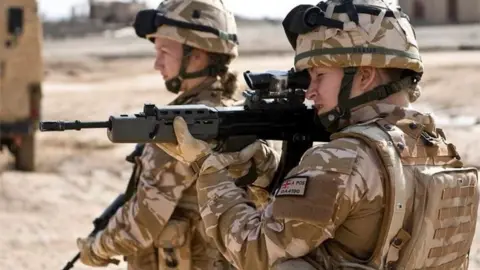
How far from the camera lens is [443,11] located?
138 feet

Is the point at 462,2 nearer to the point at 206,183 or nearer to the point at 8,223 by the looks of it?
the point at 8,223

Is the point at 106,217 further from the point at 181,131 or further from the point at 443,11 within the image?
the point at 443,11

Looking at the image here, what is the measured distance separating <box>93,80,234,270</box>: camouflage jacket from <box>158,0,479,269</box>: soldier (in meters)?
0.99

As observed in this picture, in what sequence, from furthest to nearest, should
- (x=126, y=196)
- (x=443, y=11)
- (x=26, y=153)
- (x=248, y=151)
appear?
1. (x=443, y=11)
2. (x=26, y=153)
3. (x=126, y=196)
4. (x=248, y=151)

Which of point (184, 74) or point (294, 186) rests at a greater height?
point (294, 186)

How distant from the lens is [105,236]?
453 centimetres

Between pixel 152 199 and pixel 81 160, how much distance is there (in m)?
9.51

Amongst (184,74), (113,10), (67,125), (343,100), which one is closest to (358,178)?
(343,100)

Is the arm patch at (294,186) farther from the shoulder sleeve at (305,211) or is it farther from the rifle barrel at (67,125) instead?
the rifle barrel at (67,125)

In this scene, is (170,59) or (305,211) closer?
(305,211)

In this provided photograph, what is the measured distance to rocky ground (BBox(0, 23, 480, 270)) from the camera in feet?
31.0

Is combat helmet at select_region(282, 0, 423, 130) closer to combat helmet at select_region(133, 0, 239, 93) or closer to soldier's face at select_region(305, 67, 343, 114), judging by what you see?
soldier's face at select_region(305, 67, 343, 114)

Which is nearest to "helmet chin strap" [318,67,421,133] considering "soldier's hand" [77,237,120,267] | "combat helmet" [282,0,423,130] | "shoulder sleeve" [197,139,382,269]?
"combat helmet" [282,0,423,130]

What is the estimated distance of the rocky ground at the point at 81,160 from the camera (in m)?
9.45
